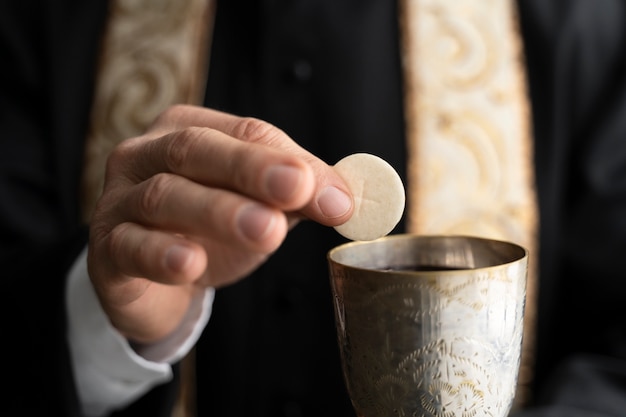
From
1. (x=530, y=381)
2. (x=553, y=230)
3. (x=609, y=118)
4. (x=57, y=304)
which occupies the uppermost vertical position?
(x=609, y=118)

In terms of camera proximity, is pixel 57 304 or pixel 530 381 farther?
pixel 530 381

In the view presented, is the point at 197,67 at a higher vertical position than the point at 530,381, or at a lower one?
higher

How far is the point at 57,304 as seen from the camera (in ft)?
2.87

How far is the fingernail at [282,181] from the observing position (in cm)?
46

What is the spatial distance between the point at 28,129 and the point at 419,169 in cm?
77

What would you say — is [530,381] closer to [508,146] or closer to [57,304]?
[508,146]

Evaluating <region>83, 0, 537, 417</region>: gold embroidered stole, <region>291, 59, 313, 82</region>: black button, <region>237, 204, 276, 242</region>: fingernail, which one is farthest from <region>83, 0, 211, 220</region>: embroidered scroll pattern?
<region>237, 204, 276, 242</region>: fingernail

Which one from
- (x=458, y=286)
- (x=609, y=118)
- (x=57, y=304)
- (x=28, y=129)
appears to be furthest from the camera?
(x=28, y=129)

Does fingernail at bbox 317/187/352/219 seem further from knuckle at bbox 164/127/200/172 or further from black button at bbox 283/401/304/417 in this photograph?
black button at bbox 283/401/304/417

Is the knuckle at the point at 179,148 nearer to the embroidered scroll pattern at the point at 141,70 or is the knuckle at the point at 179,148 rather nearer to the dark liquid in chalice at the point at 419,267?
the dark liquid in chalice at the point at 419,267

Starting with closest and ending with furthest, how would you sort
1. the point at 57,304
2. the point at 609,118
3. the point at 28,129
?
the point at 57,304
the point at 609,118
the point at 28,129

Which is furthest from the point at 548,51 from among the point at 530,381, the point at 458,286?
the point at 458,286

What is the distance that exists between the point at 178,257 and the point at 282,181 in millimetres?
110

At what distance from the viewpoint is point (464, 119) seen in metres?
1.19
